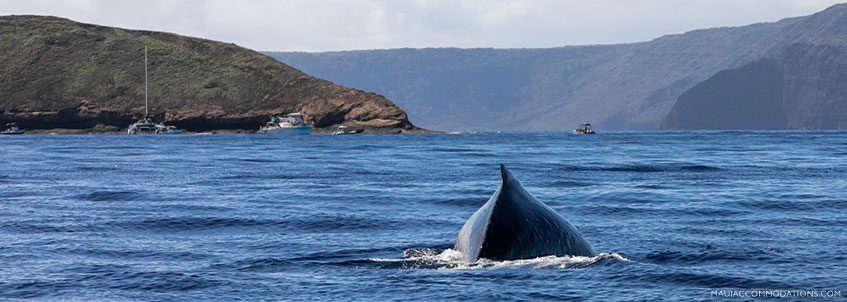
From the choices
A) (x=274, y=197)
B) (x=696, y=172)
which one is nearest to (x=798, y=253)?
(x=274, y=197)

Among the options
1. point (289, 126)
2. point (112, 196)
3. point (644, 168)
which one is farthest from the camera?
point (289, 126)

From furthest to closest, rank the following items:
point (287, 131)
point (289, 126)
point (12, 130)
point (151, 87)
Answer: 1. point (151, 87)
2. point (289, 126)
3. point (287, 131)
4. point (12, 130)

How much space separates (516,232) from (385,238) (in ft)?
17.8

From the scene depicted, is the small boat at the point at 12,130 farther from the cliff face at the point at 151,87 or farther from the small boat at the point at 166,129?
the small boat at the point at 166,129

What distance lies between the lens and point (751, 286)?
13938 mm

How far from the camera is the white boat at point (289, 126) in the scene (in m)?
148

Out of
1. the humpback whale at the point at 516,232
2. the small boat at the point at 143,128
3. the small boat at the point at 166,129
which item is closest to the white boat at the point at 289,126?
the small boat at the point at 166,129

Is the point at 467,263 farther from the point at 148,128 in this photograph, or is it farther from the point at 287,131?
the point at 148,128

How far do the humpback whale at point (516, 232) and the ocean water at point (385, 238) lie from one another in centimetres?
23

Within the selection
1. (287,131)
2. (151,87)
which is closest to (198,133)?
(151,87)

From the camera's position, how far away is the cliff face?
16175cm

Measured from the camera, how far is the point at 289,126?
150 meters

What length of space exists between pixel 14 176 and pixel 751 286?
32435 millimetres

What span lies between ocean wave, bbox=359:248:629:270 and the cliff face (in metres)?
143
